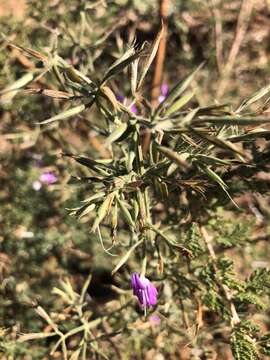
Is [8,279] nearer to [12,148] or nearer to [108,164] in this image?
[12,148]

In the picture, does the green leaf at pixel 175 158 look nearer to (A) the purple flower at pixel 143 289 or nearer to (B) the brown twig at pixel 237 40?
(A) the purple flower at pixel 143 289

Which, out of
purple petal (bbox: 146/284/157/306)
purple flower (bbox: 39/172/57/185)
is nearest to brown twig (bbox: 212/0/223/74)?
purple flower (bbox: 39/172/57/185)

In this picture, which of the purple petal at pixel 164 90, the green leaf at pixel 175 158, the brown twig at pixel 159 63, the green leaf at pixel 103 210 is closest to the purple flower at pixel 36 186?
the brown twig at pixel 159 63

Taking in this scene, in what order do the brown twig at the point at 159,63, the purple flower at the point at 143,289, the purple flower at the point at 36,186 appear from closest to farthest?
the purple flower at the point at 143,289, the brown twig at the point at 159,63, the purple flower at the point at 36,186

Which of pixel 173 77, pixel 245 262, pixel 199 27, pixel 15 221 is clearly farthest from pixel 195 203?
pixel 199 27

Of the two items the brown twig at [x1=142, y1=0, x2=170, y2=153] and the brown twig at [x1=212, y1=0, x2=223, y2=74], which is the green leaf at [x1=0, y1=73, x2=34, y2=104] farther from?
the brown twig at [x1=212, y1=0, x2=223, y2=74]

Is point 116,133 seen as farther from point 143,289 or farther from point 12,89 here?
point 143,289

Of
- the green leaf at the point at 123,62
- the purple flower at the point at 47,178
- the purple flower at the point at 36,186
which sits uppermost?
the green leaf at the point at 123,62
